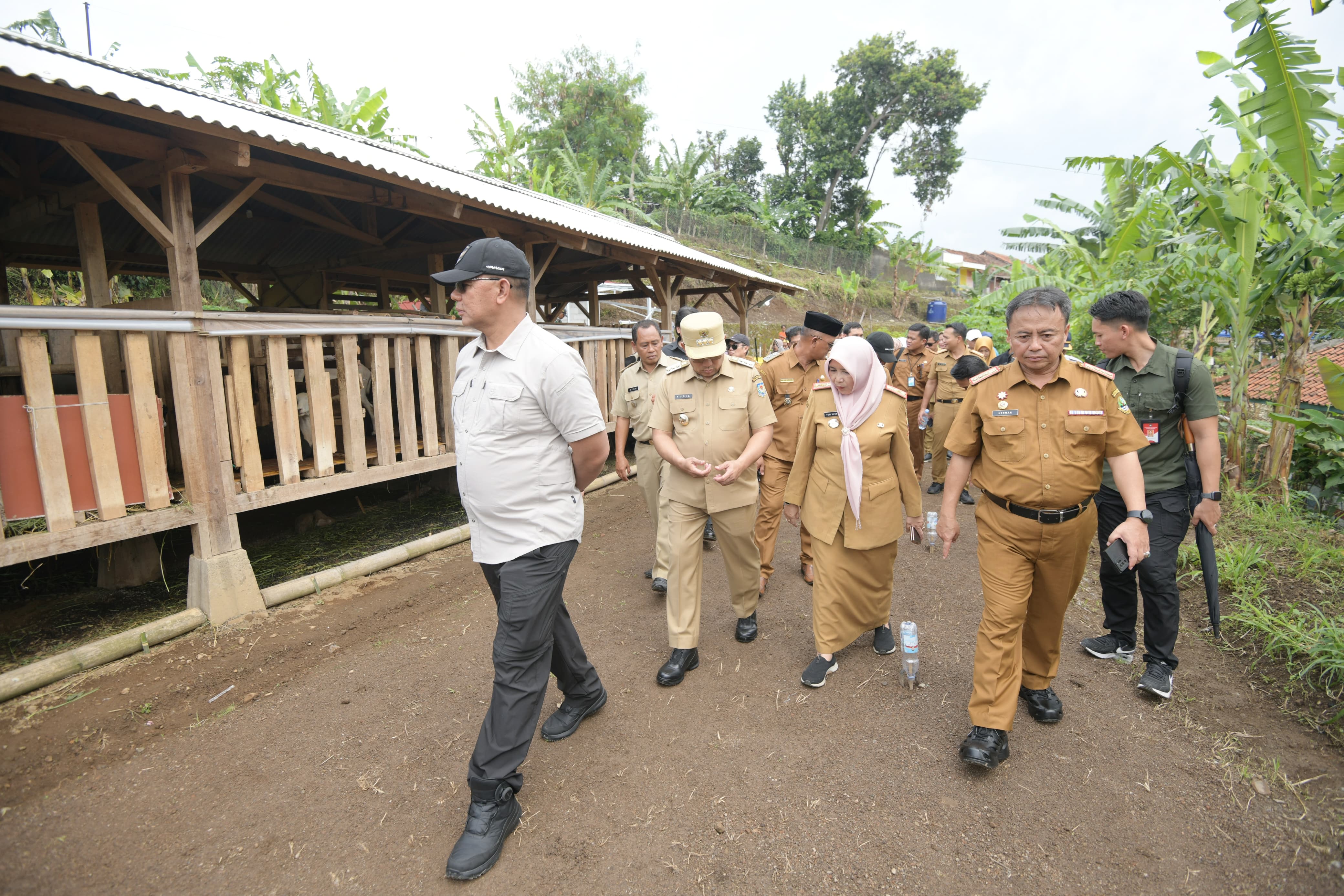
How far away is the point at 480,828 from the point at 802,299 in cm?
2722

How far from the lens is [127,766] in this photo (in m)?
2.92

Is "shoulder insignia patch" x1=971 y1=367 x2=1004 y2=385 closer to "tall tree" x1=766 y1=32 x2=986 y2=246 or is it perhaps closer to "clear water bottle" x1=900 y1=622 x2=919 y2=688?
Answer: "clear water bottle" x1=900 y1=622 x2=919 y2=688

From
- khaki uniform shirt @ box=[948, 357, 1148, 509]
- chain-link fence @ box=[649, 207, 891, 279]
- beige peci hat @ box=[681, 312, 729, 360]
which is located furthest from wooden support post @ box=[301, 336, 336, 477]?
chain-link fence @ box=[649, 207, 891, 279]

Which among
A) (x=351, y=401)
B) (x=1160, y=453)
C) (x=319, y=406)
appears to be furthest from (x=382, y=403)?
(x=1160, y=453)

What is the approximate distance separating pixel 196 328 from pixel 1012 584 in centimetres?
479

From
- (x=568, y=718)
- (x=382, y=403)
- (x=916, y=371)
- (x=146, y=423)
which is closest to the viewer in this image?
(x=568, y=718)

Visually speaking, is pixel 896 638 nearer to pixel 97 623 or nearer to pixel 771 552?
pixel 771 552

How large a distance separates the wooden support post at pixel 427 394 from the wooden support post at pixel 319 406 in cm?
92

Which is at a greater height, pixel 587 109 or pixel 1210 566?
pixel 587 109

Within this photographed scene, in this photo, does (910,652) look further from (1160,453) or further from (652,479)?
(652,479)

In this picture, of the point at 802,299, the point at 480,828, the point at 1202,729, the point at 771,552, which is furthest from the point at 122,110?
the point at 802,299

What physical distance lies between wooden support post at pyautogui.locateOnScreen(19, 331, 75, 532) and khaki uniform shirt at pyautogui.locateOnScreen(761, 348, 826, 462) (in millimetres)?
4254

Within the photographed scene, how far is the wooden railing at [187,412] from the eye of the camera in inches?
139

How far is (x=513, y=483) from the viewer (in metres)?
2.42
